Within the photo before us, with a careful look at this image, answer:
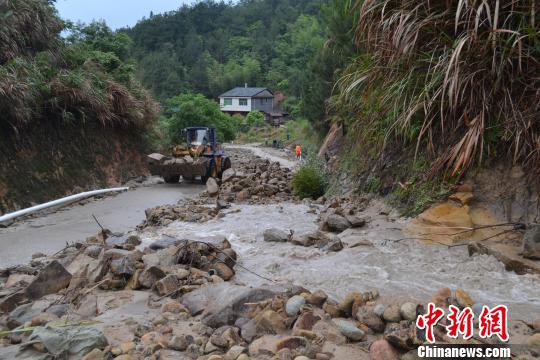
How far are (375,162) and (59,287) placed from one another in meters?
5.18

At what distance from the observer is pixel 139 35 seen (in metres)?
84.1

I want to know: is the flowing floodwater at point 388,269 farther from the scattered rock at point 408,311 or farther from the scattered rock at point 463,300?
the scattered rock at point 408,311

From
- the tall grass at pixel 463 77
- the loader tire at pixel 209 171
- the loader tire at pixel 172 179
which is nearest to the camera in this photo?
the tall grass at pixel 463 77

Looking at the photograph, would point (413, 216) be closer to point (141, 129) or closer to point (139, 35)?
point (141, 129)

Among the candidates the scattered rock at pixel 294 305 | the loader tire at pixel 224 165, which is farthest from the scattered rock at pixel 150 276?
the loader tire at pixel 224 165

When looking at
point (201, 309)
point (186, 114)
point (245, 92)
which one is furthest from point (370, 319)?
point (245, 92)

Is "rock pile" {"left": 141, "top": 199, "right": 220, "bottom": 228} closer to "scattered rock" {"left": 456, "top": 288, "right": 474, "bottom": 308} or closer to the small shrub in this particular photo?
the small shrub

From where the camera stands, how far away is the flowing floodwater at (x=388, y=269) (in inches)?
173

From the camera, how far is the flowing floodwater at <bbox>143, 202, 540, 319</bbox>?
4406 mm

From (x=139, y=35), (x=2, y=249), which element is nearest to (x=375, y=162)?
(x=2, y=249)

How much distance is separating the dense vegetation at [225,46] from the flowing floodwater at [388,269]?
1920 inches

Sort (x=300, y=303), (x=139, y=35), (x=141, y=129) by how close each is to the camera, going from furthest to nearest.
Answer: (x=139, y=35) → (x=141, y=129) → (x=300, y=303)

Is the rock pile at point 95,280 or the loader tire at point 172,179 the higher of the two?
the rock pile at point 95,280

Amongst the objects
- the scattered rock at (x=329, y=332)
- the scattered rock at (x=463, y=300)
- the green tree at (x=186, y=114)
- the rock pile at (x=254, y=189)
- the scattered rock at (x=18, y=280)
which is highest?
the green tree at (x=186, y=114)
